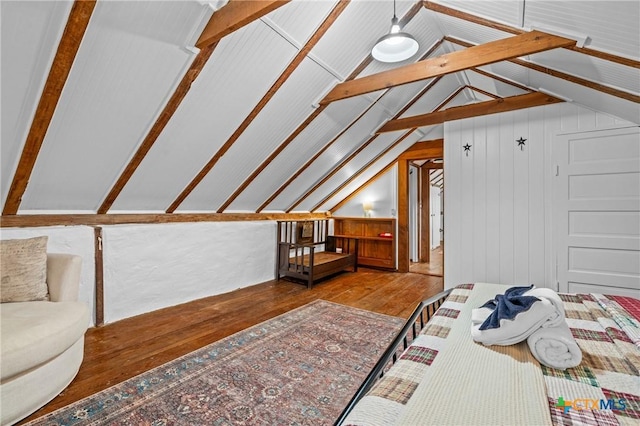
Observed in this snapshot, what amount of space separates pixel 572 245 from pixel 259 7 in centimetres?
398

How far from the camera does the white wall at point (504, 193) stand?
357 centimetres

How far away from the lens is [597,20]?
1.83 meters

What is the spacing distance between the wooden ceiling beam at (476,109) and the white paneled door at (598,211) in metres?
0.53

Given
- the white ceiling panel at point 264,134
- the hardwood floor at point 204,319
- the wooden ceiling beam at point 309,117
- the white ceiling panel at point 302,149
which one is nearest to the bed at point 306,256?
the hardwood floor at point 204,319

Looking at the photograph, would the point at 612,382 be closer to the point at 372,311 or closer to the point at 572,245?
the point at 372,311

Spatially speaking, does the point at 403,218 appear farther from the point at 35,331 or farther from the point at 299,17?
the point at 35,331

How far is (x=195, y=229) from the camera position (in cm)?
380

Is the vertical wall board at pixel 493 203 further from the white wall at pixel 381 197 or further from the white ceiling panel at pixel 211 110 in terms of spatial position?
the white ceiling panel at pixel 211 110

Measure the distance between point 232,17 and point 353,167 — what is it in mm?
3591

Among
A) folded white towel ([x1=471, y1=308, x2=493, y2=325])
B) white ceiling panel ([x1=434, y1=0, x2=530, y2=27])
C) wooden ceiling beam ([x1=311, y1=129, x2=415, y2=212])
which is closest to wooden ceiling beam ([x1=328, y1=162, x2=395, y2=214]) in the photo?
wooden ceiling beam ([x1=311, y1=129, x2=415, y2=212])

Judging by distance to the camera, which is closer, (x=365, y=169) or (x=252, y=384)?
(x=252, y=384)

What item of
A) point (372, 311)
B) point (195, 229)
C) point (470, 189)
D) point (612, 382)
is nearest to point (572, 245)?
point (470, 189)

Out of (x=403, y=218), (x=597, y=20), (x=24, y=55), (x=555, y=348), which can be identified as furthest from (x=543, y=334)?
(x=403, y=218)

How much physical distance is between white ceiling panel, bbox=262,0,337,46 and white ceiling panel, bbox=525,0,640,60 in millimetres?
1455
